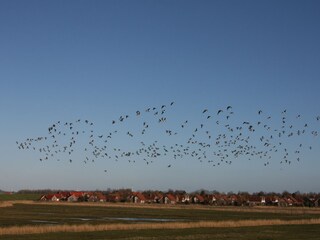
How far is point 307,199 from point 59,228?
477 ft

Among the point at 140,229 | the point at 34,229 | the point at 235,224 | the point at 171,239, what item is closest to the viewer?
the point at 171,239

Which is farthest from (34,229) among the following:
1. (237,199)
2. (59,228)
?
(237,199)

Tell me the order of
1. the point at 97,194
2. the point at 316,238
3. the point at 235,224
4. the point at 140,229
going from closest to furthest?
the point at 316,238
the point at 140,229
the point at 235,224
the point at 97,194

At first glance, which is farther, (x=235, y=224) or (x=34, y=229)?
(x=235, y=224)

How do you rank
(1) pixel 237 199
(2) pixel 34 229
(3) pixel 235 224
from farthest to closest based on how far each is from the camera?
(1) pixel 237 199, (3) pixel 235 224, (2) pixel 34 229

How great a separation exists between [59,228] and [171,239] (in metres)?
12.8

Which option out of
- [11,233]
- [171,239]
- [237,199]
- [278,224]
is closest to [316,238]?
[171,239]

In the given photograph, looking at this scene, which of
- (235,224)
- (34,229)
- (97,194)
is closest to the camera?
(34,229)

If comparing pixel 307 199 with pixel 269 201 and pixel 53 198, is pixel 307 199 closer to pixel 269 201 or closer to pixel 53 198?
pixel 269 201

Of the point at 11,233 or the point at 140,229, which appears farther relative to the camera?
the point at 140,229

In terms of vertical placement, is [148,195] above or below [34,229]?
above

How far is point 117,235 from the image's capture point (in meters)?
41.8

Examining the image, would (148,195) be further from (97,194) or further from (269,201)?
(269,201)

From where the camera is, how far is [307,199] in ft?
589
